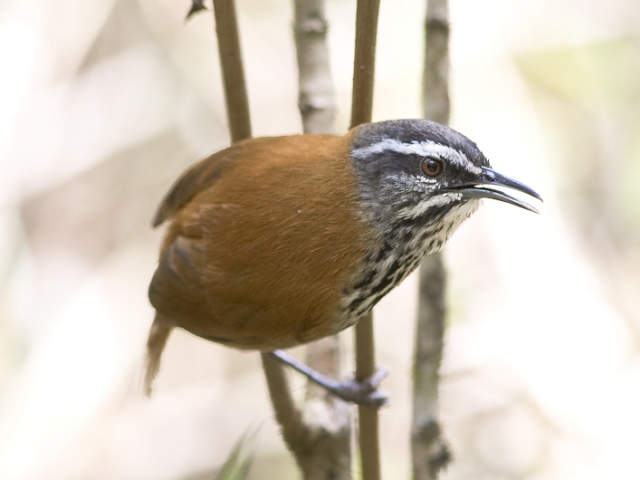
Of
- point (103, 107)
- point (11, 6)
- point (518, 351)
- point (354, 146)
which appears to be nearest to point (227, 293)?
point (354, 146)

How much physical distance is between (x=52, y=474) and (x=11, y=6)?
2.59 m

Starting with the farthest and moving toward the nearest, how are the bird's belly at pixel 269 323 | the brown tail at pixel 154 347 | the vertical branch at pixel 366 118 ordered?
the brown tail at pixel 154 347, the bird's belly at pixel 269 323, the vertical branch at pixel 366 118

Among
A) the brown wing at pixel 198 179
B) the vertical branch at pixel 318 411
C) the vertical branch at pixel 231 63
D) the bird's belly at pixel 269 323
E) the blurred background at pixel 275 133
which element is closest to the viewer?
the vertical branch at pixel 231 63

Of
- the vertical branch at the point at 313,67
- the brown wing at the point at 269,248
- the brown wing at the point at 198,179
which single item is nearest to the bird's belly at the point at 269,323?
the brown wing at the point at 269,248

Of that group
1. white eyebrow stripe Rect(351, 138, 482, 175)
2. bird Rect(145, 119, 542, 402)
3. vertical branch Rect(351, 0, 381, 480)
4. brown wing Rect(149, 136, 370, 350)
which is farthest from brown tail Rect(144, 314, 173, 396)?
white eyebrow stripe Rect(351, 138, 482, 175)

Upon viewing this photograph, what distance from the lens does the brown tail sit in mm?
2650

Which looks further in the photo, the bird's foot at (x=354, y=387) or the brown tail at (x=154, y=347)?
the brown tail at (x=154, y=347)

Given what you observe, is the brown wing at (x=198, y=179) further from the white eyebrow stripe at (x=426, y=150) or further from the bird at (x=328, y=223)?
the white eyebrow stripe at (x=426, y=150)

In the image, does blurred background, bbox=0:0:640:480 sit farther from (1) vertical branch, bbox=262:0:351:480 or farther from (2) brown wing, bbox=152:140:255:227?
(2) brown wing, bbox=152:140:255:227

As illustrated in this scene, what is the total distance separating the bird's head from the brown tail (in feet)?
2.99

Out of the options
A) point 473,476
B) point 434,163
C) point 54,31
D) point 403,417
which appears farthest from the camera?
point 54,31

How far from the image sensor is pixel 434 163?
6.79 feet

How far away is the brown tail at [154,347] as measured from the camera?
265 cm

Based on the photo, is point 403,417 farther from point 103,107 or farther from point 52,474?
point 103,107
